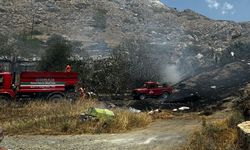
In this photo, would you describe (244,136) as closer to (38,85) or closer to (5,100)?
(5,100)

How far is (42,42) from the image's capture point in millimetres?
66188

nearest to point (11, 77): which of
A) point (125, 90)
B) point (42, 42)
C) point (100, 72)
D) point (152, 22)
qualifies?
point (100, 72)

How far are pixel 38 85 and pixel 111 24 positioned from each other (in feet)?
210

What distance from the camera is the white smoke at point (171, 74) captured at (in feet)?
149

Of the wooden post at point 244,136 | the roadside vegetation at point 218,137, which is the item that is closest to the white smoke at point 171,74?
the roadside vegetation at point 218,137

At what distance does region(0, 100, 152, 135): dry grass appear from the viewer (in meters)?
15.9

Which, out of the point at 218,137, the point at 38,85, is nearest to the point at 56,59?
the point at 38,85

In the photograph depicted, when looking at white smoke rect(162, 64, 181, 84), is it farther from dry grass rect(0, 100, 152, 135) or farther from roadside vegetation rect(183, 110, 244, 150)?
roadside vegetation rect(183, 110, 244, 150)

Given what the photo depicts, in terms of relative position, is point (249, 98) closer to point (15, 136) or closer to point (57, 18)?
point (15, 136)

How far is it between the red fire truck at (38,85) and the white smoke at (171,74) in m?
18.8

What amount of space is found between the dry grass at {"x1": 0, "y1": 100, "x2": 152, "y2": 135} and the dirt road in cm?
66

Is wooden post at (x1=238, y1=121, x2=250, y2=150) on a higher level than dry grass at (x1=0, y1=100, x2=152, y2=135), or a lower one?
higher

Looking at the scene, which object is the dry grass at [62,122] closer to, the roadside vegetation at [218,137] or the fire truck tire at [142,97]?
the roadside vegetation at [218,137]

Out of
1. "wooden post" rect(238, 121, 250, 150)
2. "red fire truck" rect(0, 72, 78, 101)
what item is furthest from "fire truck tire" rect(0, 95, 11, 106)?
"wooden post" rect(238, 121, 250, 150)
